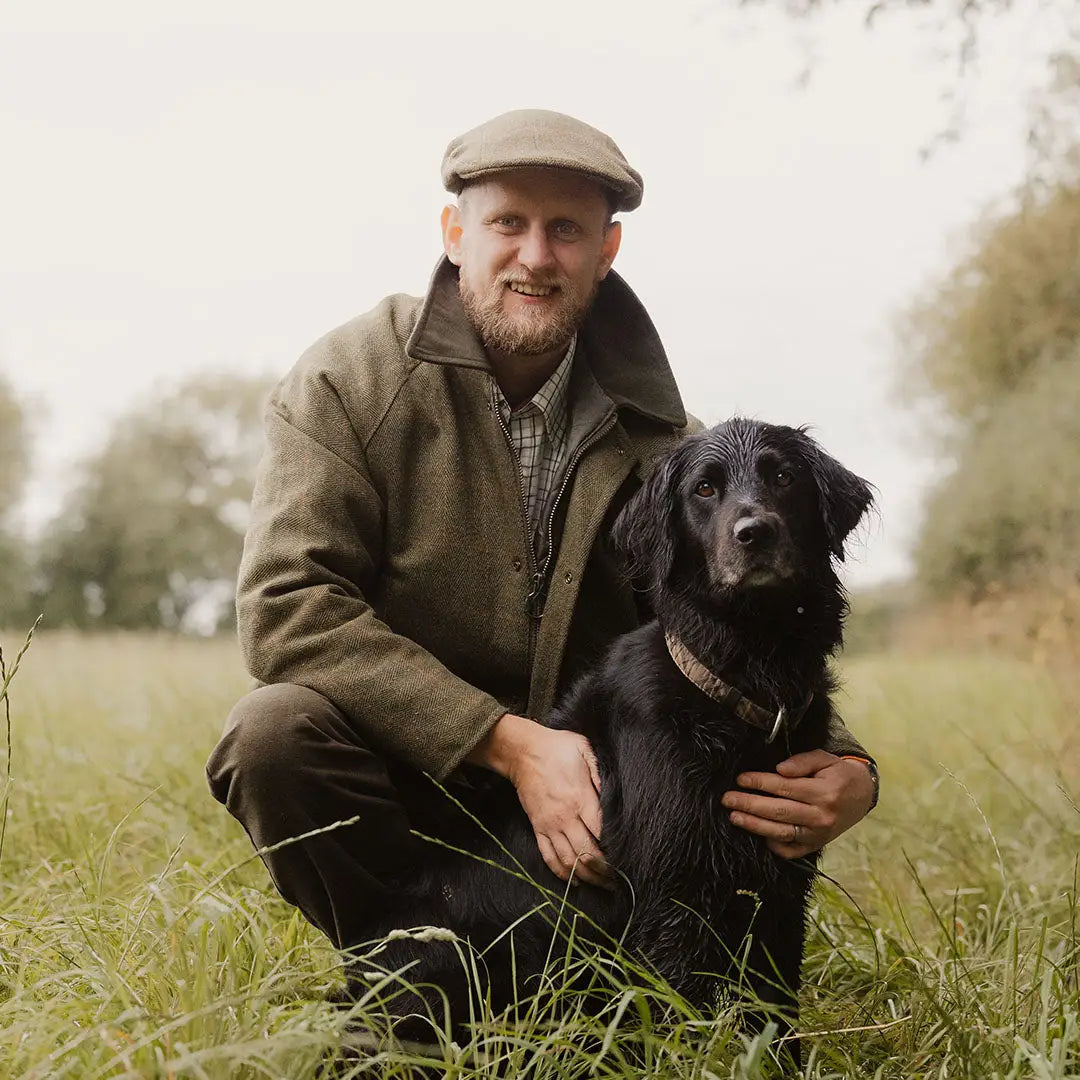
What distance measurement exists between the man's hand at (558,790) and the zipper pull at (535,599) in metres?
0.36

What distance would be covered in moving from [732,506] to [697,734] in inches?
17.3

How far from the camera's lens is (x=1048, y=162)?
451 centimetres

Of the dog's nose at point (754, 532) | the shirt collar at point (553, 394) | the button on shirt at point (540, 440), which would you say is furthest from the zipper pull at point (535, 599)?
the dog's nose at point (754, 532)

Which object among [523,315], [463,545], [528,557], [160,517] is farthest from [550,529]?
[160,517]

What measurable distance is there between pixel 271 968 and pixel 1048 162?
400 centimetres

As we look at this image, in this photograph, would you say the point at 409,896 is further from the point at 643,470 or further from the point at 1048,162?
the point at 1048,162

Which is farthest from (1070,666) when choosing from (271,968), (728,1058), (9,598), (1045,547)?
(9,598)

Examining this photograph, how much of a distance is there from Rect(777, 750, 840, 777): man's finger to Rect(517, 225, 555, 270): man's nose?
4.16 feet

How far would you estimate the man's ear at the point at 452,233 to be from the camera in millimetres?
3010

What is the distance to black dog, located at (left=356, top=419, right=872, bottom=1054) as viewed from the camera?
221 centimetres

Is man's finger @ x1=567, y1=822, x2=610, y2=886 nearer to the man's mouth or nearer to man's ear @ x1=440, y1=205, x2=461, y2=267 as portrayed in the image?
the man's mouth

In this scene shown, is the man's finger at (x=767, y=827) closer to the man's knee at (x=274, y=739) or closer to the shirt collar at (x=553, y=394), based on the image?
the man's knee at (x=274, y=739)

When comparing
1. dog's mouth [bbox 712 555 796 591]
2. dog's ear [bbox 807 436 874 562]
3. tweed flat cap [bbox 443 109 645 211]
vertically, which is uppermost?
tweed flat cap [bbox 443 109 645 211]

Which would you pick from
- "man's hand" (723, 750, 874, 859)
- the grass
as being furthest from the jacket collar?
the grass
